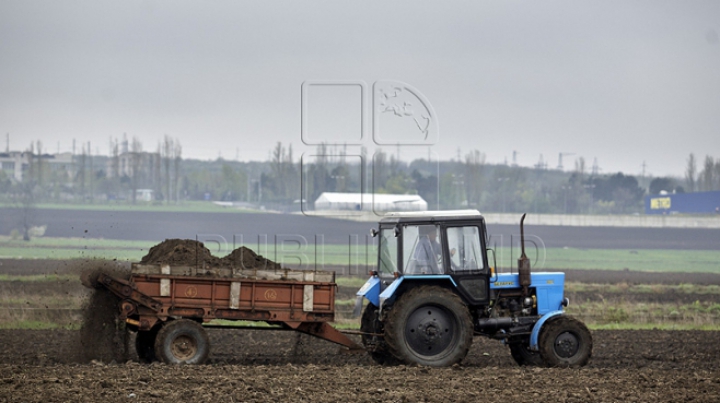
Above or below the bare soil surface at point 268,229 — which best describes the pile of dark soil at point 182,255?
above

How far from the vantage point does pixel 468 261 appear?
13.9m

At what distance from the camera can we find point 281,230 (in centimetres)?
6550

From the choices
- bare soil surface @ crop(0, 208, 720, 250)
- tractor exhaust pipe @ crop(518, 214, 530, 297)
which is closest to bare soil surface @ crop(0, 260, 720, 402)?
tractor exhaust pipe @ crop(518, 214, 530, 297)

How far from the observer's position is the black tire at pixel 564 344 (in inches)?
543

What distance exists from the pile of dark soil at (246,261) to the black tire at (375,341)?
183cm

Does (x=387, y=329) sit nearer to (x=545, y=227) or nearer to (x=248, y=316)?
(x=248, y=316)

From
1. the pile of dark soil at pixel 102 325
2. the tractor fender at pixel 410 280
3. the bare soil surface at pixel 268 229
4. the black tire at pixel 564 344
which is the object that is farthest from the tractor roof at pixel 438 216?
the bare soil surface at pixel 268 229

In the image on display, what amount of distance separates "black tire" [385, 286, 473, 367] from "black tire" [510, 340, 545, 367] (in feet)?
4.63

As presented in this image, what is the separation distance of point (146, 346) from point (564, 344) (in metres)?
7.04

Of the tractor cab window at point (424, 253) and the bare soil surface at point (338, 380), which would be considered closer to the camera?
the bare soil surface at point (338, 380)

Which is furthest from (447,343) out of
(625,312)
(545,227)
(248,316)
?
(545,227)

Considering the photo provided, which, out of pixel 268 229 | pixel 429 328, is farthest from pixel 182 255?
pixel 268 229

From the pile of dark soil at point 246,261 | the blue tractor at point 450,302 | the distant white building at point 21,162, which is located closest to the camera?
the blue tractor at point 450,302

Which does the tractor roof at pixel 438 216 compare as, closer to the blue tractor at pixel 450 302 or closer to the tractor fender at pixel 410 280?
the blue tractor at pixel 450 302
